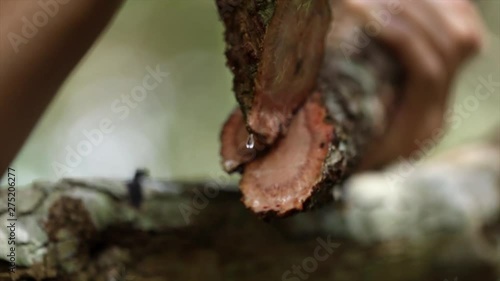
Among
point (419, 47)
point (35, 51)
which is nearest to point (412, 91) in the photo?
point (419, 47)

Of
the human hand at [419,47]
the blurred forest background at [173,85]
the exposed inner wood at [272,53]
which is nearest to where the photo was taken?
the exposed inner wood at [272,53]

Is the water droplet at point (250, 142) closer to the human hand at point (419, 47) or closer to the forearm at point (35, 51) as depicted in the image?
the forearm at point (35, 51)

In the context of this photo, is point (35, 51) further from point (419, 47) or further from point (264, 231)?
point (419, 47)

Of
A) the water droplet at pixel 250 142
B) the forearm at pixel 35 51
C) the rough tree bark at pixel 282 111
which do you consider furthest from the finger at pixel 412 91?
the forearm at pixel 35 51

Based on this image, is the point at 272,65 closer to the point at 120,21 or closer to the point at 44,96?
the point at 44,96

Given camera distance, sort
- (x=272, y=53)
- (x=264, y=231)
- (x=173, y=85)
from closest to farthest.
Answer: (x=272, y=53) → (x=264, y=231) → (x=173, y=85)

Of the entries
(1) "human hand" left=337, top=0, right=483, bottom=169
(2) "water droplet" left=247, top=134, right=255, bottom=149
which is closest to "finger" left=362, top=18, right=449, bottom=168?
(1) "human hand" left=337, top=0, right=483, bottom=169
